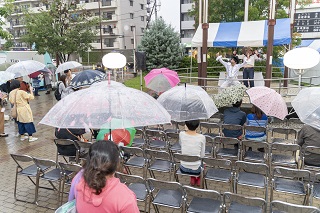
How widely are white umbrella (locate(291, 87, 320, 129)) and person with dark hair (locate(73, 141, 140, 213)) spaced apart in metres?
3.48

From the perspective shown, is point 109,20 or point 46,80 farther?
point 109,20

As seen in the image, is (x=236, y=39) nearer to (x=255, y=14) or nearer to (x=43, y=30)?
(x=255, y=14)

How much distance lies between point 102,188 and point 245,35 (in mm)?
10058

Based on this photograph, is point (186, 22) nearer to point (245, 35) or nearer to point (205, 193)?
point (245, 35)

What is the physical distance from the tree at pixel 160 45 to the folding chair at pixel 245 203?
659 inches

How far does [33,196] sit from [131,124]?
2.62 meters

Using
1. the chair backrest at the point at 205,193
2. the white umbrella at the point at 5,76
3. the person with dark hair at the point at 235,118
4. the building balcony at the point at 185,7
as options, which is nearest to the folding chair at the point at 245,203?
the chair backrest at the point at 205,193

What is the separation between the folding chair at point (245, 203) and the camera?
3090 millimetres

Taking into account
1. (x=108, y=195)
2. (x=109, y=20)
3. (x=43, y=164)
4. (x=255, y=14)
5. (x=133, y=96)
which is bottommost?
(x=43, y=164)

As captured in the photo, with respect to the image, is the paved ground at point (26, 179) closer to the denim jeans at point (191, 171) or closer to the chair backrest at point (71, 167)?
the denim jeans at point (191, 171)

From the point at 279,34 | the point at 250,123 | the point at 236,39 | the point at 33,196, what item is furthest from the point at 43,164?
the point at 279,34

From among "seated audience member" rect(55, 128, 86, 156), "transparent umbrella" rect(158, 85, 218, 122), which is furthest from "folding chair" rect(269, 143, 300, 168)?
"seated audience member" rect(55, 128, 86, 156)

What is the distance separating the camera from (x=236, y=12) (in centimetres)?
1888

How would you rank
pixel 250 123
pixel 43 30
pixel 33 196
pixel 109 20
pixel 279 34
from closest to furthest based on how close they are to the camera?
pixel 33 196 → pixel 250 123 → pixel 279 34 → pixel 43 30 → pixel 109 20
